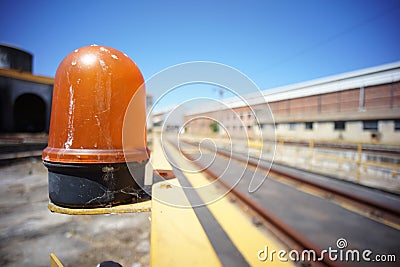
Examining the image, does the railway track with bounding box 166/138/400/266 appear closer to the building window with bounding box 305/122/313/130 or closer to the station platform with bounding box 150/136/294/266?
the station platform with bounding box 150/136/294/266

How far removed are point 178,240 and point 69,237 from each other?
1120 millimetres

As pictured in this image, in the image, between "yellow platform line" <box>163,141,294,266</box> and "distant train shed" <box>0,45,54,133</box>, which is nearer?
"yellow platform line" <box>163,141,294,266</box>

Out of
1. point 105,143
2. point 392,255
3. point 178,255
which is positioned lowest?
point 392,255

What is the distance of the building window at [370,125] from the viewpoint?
1914 centimetres

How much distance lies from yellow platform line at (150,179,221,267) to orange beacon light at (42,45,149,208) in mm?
305

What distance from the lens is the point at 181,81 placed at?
4.18ft

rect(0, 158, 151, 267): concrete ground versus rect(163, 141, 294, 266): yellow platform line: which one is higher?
rect(0, 158, 151, 267): concrete ground

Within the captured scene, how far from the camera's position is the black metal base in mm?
1118

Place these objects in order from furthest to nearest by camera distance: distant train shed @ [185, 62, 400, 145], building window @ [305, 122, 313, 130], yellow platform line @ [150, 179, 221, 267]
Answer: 1. building window @ [305, 122, 313, 130]
2. distant train shed @ [185, 62, 400, 145]
3. yellow platform line @ [150, 179, 221, 267]

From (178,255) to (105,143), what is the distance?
0.67 meters

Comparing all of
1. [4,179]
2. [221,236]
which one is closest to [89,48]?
[221,236]

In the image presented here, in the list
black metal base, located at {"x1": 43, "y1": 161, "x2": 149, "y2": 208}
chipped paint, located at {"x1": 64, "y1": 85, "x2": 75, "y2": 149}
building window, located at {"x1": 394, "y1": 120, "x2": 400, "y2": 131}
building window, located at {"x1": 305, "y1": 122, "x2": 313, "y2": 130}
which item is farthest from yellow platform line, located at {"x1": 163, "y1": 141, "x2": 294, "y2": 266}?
building window, located at {"x1": 305, "y1": 122, "x2": 313, "y2": 130}

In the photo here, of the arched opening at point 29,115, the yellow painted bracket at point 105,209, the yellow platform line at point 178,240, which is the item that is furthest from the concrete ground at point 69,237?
the arched opening at point 29,115

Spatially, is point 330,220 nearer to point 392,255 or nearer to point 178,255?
point 392,255
